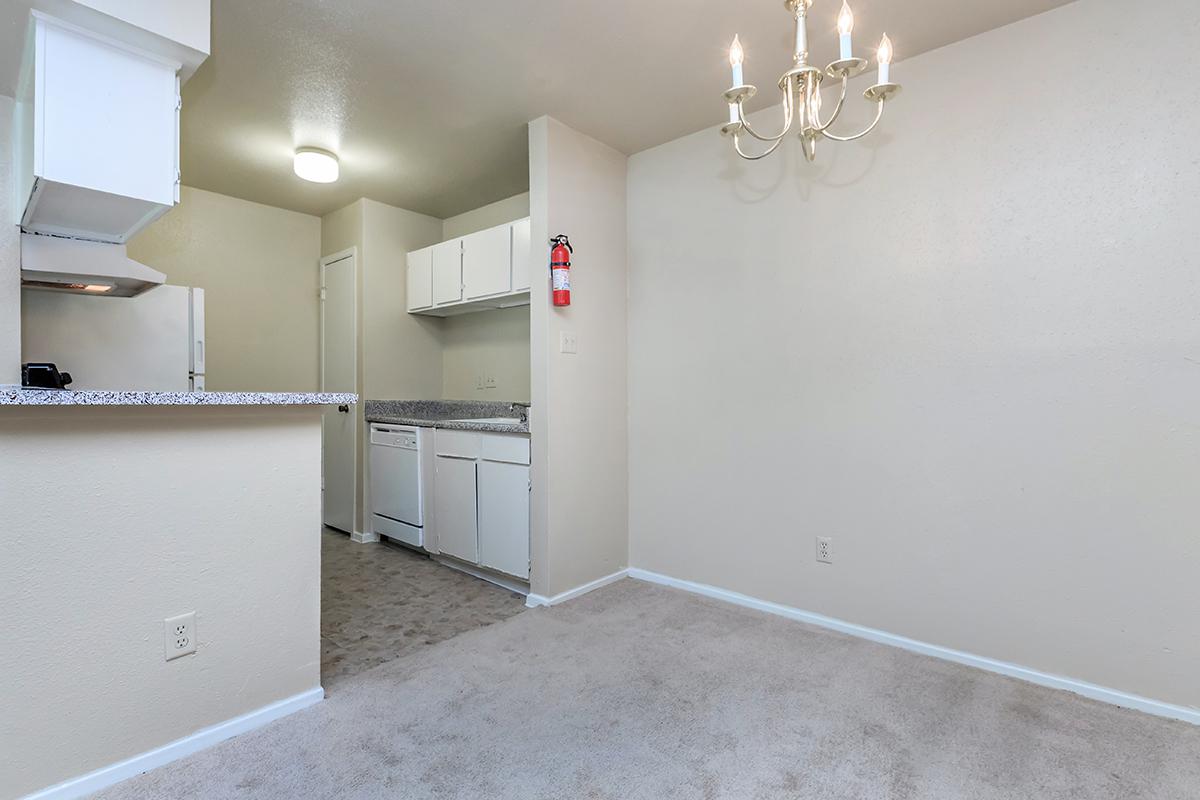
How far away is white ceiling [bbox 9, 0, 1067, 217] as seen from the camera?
204 cm

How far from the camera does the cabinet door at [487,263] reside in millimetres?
3357

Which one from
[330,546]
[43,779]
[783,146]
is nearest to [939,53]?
[783,146]

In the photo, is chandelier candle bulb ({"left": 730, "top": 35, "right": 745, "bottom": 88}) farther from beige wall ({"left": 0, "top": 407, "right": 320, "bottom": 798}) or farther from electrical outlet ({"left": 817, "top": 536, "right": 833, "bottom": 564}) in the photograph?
electrical outlet ({"left": 817, "top": 536, "right": 833, "bottom": 564})

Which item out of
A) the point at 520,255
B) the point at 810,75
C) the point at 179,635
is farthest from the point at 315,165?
the point at 810,75

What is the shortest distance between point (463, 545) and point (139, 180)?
227 centimetres

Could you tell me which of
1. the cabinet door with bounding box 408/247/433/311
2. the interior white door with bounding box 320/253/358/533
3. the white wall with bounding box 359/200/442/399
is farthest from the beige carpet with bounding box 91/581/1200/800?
the cabinet door with bounding box 408/247/433/311

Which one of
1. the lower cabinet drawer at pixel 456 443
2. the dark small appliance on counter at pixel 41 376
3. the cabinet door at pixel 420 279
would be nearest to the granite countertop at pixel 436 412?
the lower cabinet drawer at pixel 456 443

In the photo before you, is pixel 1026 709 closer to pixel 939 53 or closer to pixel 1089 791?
pixel 1089 791

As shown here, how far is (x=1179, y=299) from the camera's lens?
185 centimetres

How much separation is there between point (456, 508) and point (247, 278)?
8.10 feet

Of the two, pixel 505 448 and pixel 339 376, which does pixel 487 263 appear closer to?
pixel 505 448

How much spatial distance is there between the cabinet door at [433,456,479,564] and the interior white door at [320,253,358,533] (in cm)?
102

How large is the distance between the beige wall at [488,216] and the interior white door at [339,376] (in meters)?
0.81

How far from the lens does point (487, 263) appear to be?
3.48m
